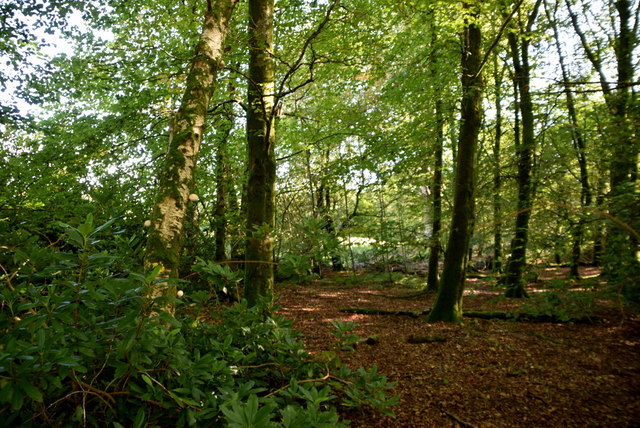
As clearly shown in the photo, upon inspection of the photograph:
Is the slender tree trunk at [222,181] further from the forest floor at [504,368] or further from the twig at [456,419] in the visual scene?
the twig at [456,419]

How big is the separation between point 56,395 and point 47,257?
595 mm

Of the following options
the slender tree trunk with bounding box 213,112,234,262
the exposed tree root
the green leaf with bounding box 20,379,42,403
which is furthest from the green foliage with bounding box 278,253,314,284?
the exposed tree root

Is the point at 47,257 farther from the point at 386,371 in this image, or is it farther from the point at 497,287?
the point at 497,287

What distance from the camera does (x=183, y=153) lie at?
7.91 feet

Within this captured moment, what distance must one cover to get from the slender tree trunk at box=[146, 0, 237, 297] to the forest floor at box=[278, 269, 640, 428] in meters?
1.04

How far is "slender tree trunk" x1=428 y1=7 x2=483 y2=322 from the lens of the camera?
6367 mm

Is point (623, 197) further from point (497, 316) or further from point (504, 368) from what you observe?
point (497, 316)

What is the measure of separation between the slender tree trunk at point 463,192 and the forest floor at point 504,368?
1.59ft

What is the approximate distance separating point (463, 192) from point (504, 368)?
3.38 meters

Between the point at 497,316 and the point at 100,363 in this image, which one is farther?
the point at 497,316

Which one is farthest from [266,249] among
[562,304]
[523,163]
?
[523,163]

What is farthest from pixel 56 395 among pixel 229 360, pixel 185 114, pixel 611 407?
pixel 611 407

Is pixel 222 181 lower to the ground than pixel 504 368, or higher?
higher

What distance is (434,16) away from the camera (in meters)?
6.34
